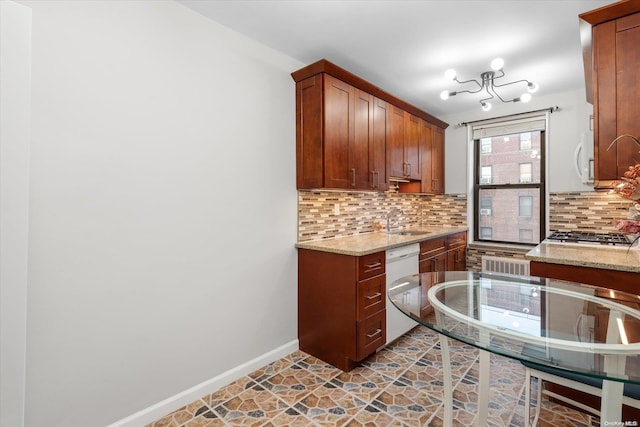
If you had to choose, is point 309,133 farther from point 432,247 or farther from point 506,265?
point 506,265

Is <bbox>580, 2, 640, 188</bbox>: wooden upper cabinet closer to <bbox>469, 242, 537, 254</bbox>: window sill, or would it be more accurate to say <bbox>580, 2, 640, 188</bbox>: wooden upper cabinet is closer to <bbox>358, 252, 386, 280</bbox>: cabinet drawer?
<bbox>358, 252, 386, 280</bbox>: cabinet drawer

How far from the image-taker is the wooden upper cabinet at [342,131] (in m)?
2.54

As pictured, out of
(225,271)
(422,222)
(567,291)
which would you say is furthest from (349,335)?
(422,222)

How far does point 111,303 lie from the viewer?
1679 millimetres

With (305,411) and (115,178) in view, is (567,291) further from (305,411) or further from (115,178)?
(115,178)

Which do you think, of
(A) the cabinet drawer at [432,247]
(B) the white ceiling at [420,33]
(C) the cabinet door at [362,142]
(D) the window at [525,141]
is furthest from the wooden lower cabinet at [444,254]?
(B) the white ceiling at [420,33]

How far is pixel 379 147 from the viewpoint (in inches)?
123

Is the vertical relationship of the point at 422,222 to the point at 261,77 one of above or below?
below

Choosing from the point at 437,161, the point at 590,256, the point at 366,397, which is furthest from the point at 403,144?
the point at 366,397

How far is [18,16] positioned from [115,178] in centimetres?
75

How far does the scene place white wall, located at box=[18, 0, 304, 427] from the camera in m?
1.49

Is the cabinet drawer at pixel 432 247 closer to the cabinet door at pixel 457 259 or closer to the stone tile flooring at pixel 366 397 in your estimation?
the cabinet door at pixel 457 259

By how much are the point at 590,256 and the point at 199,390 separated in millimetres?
2697

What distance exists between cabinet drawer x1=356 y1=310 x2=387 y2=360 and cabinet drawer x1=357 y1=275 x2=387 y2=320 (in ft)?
0.16
